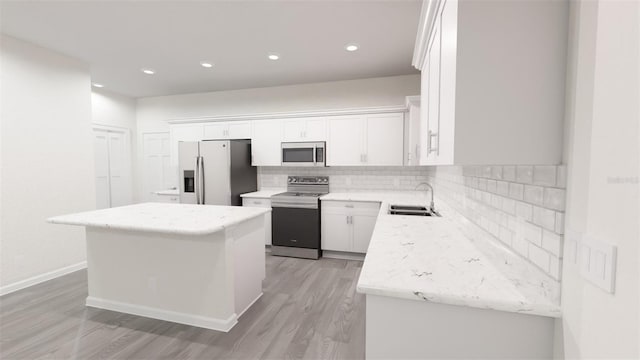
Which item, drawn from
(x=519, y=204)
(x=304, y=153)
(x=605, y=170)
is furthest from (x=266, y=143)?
(x=605, y=170)

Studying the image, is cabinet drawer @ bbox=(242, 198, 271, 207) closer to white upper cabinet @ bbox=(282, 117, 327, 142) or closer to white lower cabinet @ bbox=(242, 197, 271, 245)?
white lower cabinet @ bbox=(242, 197, 271, 245)

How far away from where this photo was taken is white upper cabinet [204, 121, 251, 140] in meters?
4.48

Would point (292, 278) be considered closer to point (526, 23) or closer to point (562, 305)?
point (562, 305)

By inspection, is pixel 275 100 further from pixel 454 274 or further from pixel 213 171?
pixel 454 274

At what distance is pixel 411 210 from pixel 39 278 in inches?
167

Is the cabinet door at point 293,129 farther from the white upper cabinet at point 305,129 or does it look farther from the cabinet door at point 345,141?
the cabinet door at point 345,141

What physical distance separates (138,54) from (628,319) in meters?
4.30

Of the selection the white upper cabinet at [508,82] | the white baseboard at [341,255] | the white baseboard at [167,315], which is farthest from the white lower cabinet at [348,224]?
the white upper cabinet at [508,82]

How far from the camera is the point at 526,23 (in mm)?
896

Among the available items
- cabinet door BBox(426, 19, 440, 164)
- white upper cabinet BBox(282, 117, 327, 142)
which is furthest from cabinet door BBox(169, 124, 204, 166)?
cabinet door BBox(426, 19, 440, 164)

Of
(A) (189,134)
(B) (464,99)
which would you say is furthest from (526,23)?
(A) (189,134)

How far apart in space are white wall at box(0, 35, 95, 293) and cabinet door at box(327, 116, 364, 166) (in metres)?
3.18

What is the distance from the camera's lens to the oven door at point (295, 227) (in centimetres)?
385

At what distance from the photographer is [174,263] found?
7.46ft
